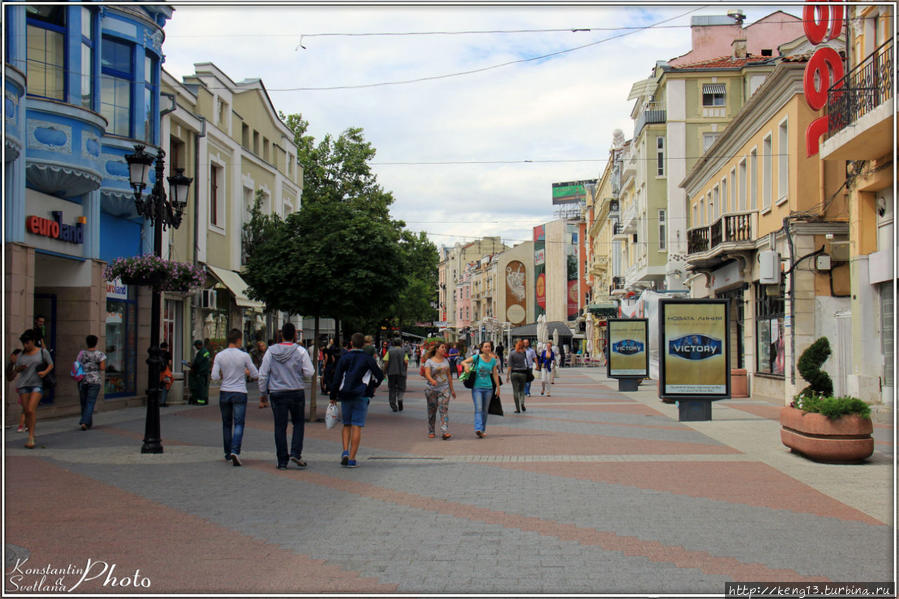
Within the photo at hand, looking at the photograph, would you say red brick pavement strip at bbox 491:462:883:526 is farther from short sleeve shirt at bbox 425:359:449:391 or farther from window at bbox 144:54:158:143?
window at bbox 144:54:158:143

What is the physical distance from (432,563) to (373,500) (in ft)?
8.74

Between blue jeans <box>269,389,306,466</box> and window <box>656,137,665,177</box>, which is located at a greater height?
window <box>656,137,665,177</box>

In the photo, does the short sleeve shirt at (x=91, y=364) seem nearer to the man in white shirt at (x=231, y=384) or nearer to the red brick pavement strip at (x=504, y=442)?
the red brick pavement strip at (x=504, y=442)

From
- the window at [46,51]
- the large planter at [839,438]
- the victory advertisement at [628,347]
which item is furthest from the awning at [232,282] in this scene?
the large planter at [839,438]

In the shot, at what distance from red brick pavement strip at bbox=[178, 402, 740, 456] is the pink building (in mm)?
30236

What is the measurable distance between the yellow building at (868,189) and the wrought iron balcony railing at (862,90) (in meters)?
0.02

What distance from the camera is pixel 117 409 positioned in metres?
20.8

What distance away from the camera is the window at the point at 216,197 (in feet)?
95.2

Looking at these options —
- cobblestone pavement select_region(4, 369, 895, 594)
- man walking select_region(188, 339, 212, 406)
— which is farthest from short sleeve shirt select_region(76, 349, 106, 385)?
man walking select_region(188, 339, 212, 406)

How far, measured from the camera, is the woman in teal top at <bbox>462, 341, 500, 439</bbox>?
1502 cm

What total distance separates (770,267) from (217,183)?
60.1 ft

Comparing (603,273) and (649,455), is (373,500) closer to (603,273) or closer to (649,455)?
(649,455)

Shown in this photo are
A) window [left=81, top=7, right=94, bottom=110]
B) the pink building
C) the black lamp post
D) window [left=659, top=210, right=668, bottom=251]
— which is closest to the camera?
the black lamp post

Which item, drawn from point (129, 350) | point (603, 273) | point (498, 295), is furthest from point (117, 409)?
point (498, 295)
